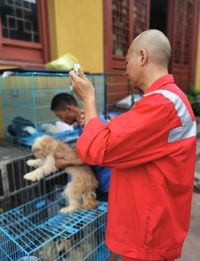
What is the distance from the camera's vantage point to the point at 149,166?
1.11 m

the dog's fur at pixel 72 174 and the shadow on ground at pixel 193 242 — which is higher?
the dog's fur at pixel 72 174

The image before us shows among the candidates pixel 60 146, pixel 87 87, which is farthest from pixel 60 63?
pixel 87 87

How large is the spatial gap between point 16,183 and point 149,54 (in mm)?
1780

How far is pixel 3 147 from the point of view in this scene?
2.62 m

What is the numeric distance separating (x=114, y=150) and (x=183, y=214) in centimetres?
55

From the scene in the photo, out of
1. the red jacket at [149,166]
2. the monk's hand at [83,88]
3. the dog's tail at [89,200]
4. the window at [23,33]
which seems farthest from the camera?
the window at [23,33]

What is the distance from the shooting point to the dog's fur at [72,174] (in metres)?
2.03

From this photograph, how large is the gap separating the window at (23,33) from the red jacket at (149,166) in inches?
93.0

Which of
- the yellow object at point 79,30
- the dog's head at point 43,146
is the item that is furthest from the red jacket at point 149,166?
the yellow object at point 79,30

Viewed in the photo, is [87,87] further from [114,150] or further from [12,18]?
[12,18]

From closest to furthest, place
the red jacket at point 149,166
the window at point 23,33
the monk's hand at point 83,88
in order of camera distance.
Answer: the red jacket at point 149,166
the monk's hand at point 83,88
the window at point 23,33

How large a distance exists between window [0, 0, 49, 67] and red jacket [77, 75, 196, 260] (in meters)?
2.36

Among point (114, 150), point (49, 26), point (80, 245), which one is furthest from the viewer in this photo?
point (49, 26)

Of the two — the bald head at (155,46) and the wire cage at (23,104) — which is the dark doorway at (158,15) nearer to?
the wire cage at (23,104)
